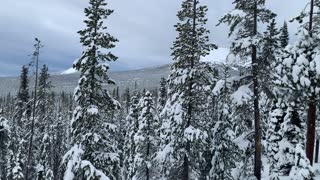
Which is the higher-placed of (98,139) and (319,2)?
(319,2)

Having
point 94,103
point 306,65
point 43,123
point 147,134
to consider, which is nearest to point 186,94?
point 94,103

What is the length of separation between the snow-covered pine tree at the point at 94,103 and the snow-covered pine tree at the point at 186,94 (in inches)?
184

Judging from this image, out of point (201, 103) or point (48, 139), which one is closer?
point (201, 103)

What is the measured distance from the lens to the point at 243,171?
18734mm

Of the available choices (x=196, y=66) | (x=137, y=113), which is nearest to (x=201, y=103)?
(x=196, y=66)

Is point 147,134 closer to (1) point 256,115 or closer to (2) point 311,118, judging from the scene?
(1) point 256,115

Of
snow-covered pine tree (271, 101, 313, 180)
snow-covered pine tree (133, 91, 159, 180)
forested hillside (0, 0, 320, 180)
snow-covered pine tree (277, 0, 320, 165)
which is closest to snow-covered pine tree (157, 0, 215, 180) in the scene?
forested hillside (0, 0, 320, 180)

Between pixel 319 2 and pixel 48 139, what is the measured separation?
3886cm

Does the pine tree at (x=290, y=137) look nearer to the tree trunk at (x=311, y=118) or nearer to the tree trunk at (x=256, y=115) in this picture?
the tree trunk at (x=256, y=115)

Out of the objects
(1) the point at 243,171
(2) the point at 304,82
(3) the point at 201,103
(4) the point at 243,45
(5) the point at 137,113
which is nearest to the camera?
(2) the point at 304,82

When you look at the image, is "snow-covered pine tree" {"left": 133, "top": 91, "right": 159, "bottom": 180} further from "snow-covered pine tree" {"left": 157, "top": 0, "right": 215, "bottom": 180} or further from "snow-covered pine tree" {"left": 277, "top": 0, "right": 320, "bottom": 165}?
"snow-covered pine tree" {"left": 277, "top": 0, "right": 320, "bottom": 165}

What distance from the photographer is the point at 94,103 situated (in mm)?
20047

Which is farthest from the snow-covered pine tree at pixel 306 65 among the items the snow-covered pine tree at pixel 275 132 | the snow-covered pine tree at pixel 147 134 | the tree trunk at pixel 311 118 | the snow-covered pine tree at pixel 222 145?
the snow-covered pine tree at pixel 147 134

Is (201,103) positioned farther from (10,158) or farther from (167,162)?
(10,158)
